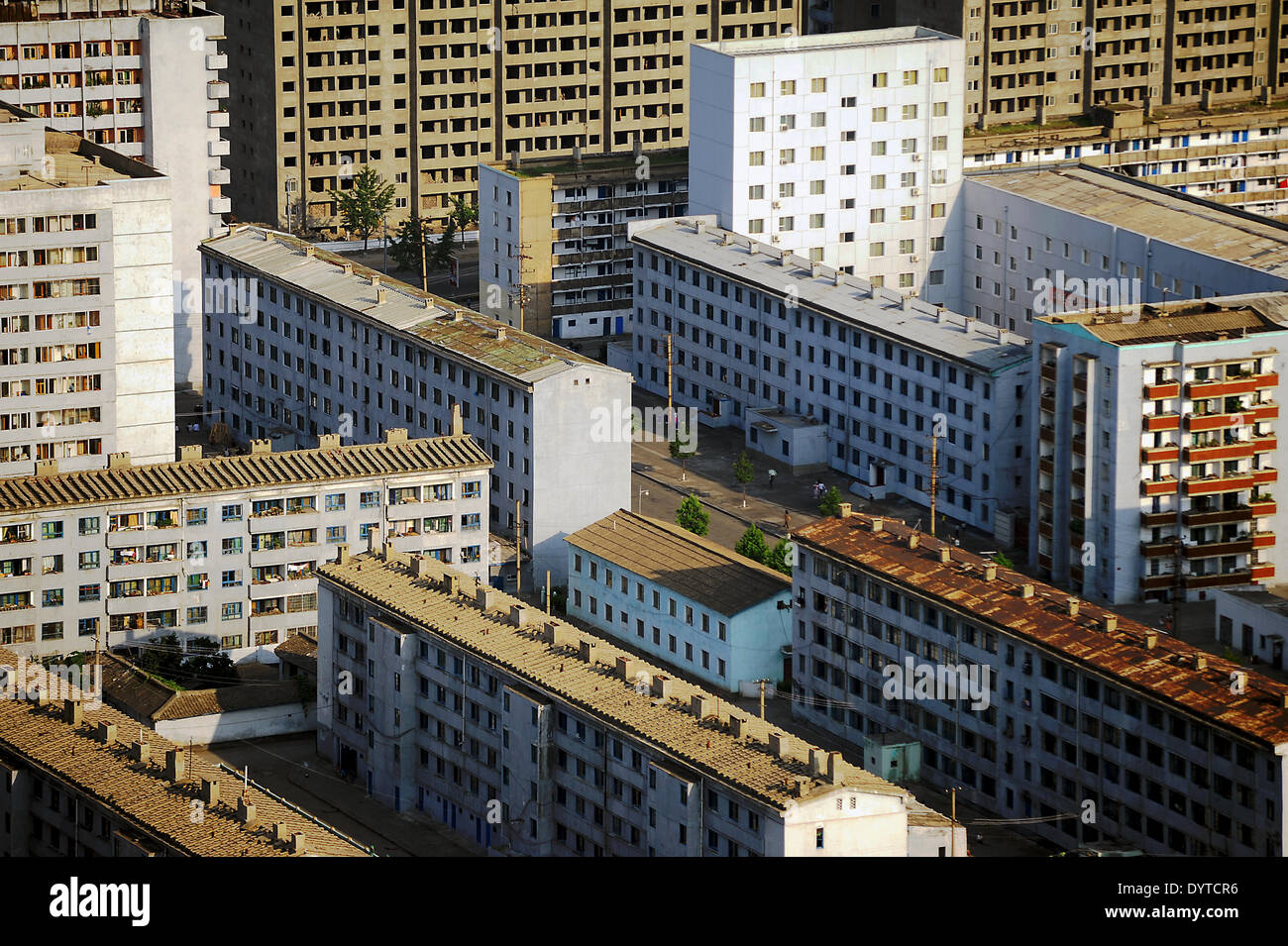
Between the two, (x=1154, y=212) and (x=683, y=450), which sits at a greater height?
(x=1154, y=212)

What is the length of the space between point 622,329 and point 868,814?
11383 centimetres

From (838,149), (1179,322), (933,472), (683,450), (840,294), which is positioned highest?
(838,149)

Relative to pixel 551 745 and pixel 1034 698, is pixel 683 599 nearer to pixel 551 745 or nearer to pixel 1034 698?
pixel 1034 698

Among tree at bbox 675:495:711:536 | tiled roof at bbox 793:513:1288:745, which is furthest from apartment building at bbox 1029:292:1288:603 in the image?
tree at bbox 675:495:711:536

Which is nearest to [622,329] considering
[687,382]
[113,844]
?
[687,382]

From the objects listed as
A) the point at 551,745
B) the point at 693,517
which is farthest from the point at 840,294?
the point at 551,745

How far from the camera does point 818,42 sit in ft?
634

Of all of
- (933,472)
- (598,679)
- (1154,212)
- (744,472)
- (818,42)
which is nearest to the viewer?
(598,679)

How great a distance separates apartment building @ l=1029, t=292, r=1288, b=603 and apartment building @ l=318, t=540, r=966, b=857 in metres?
42.5

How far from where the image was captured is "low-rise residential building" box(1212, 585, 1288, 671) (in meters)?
124

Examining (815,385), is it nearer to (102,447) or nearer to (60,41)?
(102,447)

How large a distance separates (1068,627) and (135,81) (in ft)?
322

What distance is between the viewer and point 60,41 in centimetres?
17700

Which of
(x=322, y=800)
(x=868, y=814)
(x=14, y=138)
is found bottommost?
(x=322, y=800)
